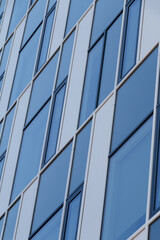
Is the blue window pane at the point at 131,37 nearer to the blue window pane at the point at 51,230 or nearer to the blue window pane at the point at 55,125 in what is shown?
the blue window pane at the point at 55,125

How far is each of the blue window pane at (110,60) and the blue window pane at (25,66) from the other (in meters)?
5.16

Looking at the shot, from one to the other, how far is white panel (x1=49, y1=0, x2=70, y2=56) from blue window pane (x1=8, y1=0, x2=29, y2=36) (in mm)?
3935

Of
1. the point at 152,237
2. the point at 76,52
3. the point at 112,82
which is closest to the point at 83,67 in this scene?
the point at 76,52

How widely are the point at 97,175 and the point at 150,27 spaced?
328 cm

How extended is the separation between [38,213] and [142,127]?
4.39 m

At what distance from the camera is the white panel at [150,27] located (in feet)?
46.8

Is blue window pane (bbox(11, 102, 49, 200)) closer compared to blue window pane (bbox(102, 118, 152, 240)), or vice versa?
blue window pane (bbox(102, 118, 152, 240))

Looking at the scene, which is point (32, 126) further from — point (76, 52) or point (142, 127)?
point (142, 127)

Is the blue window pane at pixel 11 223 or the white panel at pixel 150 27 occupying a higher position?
the white panel at pixel 150 27

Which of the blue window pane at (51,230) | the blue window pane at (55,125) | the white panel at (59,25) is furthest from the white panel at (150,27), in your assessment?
the white panel at (59,25)

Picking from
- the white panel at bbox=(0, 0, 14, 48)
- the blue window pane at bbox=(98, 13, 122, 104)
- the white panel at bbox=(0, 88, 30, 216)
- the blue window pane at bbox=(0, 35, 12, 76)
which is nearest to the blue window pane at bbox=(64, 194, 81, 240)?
the blue window pane at bbox=(98, 13, 122, 104)

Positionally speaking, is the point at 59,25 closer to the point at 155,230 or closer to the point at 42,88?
the point at 42,88

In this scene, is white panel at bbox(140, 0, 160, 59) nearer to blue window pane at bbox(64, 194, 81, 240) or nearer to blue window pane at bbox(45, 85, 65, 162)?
blue window pane at bbox(64, 194, 81, 240)

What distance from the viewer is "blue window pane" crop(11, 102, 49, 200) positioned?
18.3m
